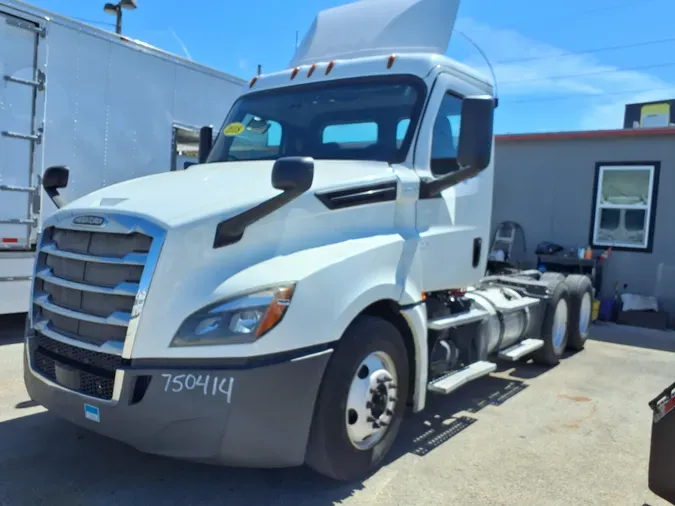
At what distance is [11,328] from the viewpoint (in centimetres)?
785

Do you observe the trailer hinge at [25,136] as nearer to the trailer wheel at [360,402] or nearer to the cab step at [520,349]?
the trailer wheel at [360,402]

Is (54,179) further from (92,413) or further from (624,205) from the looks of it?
(624,205)

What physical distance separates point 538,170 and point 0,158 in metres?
9.53

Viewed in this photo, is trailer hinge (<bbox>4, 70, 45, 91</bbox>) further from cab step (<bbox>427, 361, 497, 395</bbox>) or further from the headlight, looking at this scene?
cab step (<bbox>427, 361, 497, 395</bbox>)

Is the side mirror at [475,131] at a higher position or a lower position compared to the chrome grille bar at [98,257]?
higher

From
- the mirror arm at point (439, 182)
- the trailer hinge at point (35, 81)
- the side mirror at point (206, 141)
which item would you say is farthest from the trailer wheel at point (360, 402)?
the trailer hinge at point (35, 81)

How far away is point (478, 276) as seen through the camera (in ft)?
16.8

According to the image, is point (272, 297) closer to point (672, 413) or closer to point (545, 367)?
point (672, 413)

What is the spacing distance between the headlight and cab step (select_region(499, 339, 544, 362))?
139 inches

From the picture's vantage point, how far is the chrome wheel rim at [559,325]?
729 cm

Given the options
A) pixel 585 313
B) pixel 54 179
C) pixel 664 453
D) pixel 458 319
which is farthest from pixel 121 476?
pixel 585 313

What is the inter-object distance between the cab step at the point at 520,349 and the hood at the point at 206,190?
2720 mm

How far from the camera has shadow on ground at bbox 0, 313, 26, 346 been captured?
714 centimetres

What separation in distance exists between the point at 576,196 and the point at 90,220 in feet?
34.1
